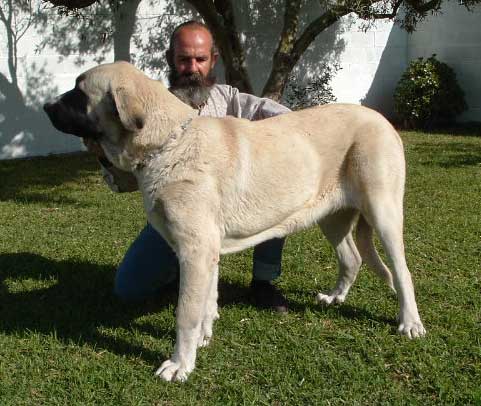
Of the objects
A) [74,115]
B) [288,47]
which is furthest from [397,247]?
[288,47]

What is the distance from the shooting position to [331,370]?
3.41 metres

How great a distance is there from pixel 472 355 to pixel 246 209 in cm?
150

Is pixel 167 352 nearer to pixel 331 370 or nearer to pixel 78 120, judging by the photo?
pixel 331 370

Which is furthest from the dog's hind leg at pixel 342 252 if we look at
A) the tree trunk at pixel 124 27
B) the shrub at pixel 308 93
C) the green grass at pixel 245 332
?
the shrub at pixel 308 93

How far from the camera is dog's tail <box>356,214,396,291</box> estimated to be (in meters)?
4.18

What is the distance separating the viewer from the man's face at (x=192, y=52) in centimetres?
401

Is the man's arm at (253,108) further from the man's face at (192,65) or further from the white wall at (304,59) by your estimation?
the white wall at (304,59)

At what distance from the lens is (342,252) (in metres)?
4.30

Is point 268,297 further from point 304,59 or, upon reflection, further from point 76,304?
point 304,59

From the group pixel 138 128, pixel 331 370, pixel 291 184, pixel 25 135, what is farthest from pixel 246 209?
pixel 25 135

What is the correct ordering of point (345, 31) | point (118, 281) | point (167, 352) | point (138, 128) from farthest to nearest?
point (345, 31) < point (118, 281) < point (167, 352) < point (138, 128)

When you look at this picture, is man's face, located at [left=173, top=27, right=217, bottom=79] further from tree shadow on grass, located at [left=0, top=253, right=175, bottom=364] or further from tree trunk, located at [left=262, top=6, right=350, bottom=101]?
tree trunk, located at [left=262, top=6, right=350, bottom=101]

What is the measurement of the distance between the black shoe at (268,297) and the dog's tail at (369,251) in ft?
2.05

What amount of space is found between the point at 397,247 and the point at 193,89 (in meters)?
1.59
